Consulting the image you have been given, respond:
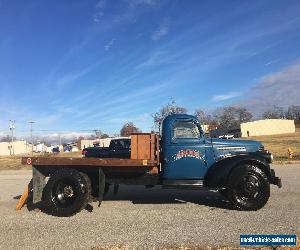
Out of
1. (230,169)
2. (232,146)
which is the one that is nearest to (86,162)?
(230,169)

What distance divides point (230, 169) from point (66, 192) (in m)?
3.90

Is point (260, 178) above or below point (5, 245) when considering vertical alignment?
above

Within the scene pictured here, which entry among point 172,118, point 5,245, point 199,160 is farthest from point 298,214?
point 5,245

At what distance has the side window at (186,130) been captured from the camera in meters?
9.80

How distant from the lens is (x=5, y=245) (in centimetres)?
680

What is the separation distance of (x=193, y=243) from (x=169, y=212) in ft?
8.12

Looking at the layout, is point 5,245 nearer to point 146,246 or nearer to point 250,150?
point 146,246

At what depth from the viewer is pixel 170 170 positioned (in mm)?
9570

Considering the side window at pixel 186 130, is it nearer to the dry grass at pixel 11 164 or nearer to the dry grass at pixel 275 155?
the dry grass at pixel 275 155

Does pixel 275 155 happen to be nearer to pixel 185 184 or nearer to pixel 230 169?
pixel 230 169

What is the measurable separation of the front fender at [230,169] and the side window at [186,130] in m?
0.97

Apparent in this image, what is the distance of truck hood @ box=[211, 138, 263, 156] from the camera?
9.70m

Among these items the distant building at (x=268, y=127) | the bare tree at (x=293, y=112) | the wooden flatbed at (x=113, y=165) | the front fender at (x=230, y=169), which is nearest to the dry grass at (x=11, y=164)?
the wooden flatbed at (x=113, y=165)

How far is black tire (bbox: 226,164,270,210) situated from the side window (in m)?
1.41
